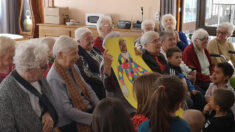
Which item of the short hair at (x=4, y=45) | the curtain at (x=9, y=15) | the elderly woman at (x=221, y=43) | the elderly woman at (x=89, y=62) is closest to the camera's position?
the short hair at (x=4, y=45)

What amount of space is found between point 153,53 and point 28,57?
57.6 inches

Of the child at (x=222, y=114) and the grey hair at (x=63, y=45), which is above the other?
the grey hair at (x=63, y=45)

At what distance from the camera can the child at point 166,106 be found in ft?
4.63

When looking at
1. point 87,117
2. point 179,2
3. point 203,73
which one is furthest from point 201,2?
point 87,117

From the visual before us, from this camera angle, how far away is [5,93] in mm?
1643

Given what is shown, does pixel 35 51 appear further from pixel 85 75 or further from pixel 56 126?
pixel 85 75

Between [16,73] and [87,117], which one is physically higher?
[16,73]

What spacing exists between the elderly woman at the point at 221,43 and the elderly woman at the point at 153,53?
145 centimetres

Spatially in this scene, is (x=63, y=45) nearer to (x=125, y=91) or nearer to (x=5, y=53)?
(x=5, y=53)

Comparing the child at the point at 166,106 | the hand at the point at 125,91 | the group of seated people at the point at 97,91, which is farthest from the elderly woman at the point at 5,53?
the child at the point at 166,106

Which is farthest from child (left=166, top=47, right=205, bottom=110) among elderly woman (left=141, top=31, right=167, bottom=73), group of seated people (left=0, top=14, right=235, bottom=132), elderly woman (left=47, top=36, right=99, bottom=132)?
elderly woman (left=47, top=36, right=99, bottom=132)

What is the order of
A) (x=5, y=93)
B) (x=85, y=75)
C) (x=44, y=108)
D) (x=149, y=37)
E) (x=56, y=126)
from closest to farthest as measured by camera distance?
(x=5, y=93) → (x=44, y=108) → (x=56, y=126) → (x=85, y=75) → (x=149, y=37)

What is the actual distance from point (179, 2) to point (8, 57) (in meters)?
4.32

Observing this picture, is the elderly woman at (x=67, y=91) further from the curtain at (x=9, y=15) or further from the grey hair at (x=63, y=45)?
the curtain at (x=9, y=15)
